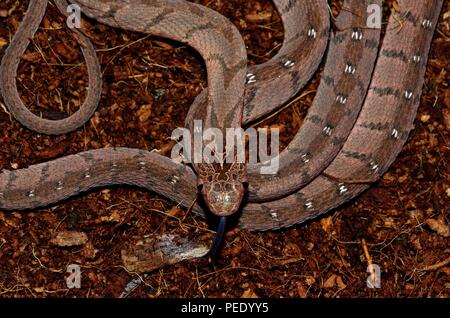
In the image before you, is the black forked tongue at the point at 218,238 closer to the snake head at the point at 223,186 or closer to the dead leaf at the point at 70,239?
the snake head at the point at 223,186

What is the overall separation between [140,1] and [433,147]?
11.1ft

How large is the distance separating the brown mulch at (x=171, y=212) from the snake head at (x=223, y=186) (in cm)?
59

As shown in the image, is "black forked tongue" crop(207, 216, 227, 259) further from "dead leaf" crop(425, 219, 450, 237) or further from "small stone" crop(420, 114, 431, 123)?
"small stone" crop(420, 114, 431, 123)

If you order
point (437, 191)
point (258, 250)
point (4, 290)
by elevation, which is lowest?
point (4, 290)

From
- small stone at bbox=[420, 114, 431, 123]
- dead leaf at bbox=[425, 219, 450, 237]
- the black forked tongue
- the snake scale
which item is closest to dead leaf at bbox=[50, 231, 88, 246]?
the snake scale

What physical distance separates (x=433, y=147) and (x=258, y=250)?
212cm

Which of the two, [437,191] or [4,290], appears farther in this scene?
[437,191]

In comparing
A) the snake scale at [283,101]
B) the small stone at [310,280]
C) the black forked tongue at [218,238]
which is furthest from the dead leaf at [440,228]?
the black forked tongue at [218,238]

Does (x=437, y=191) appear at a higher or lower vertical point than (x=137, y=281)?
higher

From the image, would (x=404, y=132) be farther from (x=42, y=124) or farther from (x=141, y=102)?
(x=42, y=124)

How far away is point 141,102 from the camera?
700cm

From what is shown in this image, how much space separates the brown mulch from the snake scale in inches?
7.0

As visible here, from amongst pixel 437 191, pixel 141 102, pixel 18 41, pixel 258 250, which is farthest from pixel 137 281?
pixel 437 191

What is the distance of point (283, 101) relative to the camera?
7000mm
